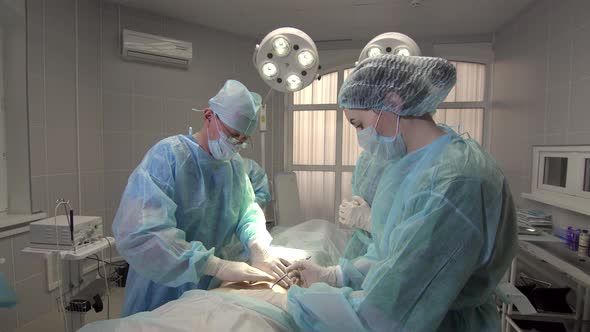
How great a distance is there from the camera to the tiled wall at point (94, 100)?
8.08ft

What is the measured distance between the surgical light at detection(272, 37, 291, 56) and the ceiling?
1271mm

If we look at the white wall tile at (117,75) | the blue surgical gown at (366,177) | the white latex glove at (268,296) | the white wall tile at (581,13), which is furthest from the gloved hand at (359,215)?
the white wall tile at (117,75)

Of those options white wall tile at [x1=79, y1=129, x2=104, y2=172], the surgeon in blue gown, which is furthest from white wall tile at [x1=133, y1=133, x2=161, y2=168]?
the surgeon in blue gown

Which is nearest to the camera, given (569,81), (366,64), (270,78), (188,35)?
(366,64)

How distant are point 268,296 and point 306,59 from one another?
4.20 feet

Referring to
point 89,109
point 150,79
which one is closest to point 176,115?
point 150,79

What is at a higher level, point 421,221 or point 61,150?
point 61,150

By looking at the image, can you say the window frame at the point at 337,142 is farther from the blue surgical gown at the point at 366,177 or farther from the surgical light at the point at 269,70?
the blue surgical gown at the point at 366,177

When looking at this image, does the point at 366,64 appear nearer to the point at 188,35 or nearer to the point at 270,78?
the point at 270,78

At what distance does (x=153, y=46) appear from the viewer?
3.17 metres

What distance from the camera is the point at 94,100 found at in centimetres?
299

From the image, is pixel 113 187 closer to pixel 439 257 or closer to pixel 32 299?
pixel 32 299

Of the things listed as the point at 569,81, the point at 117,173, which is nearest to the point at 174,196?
the point at 117,173

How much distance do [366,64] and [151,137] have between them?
111 inches
